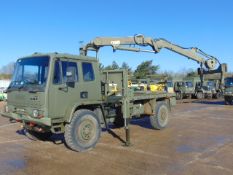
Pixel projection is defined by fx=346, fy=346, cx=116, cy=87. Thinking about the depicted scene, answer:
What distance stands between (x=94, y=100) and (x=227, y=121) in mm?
8020

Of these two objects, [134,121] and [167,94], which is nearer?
[167,94]

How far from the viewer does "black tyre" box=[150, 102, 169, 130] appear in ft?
42.5

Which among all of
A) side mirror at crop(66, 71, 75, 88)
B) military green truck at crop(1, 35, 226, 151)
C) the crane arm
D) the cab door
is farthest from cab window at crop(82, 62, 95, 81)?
the crane arm

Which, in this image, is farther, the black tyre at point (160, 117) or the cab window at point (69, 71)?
the black tyre at point (160, 117)

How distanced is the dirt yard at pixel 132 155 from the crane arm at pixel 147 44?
14.4 feet

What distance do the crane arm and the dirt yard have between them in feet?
14.4

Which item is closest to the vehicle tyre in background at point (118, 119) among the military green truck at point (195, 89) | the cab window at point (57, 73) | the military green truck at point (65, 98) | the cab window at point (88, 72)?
the military green truck at point (65, 98)

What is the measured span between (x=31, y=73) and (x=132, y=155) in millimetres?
3392

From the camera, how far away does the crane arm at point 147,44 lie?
15.1 metres

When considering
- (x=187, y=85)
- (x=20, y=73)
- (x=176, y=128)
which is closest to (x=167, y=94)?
(x=176, y=128)

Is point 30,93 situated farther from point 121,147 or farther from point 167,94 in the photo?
point 167,94

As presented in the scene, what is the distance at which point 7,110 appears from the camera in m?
9.76

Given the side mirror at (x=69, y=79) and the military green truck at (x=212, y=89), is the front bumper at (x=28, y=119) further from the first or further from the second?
the military green truck at (x=212, y=89)

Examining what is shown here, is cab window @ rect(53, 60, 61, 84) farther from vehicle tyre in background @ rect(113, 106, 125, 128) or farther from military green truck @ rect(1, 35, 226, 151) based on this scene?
vehicle tyre in background @ rect(113, 106, 125, 128)
